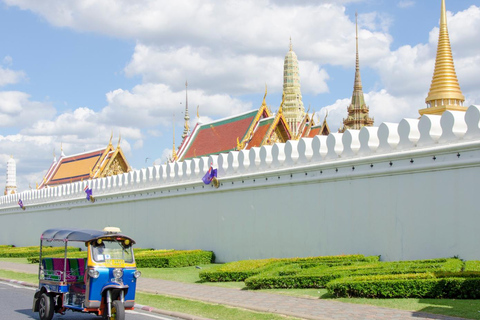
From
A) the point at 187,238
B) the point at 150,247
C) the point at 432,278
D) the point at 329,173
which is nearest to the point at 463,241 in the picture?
the point at 432,278

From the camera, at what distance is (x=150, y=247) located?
2495cm

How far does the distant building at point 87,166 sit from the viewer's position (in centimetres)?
4509

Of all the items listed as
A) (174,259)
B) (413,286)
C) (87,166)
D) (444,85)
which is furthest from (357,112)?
(413,286)

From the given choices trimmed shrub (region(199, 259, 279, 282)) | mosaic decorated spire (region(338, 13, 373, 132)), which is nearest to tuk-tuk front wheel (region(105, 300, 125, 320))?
trimmed shrub (region(199, 259, 279, 282))

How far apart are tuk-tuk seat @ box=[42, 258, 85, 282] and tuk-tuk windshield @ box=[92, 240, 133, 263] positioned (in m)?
0.67

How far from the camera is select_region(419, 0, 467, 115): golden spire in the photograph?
83.5 ft

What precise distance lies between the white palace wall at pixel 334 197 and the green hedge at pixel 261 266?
1.15 m

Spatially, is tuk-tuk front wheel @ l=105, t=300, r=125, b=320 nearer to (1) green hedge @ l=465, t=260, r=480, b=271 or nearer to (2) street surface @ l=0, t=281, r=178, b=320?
(2) street surface @ l=0, t=281, r=178, b=320

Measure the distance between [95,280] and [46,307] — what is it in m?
1.33

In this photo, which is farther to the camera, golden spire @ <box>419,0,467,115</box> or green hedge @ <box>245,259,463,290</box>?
golden spire @ <box>419,0,467,115</box>

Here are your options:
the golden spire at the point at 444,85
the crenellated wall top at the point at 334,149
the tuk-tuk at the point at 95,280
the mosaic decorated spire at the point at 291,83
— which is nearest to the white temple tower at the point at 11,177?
the mosaic decorated spire at the point at 291,83

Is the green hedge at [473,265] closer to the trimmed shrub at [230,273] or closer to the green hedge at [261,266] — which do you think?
the green hedge at [261,266]

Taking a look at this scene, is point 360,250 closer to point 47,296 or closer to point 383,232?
point 383,232

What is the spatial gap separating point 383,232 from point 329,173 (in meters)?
2.35
